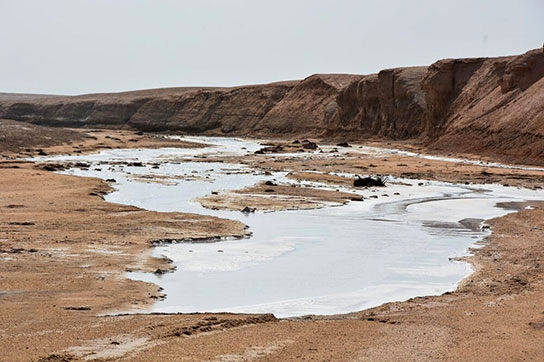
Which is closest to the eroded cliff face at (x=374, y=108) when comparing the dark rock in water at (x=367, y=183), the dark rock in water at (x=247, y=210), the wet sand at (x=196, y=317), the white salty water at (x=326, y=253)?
the dark rock in water at (x=367, y=183)

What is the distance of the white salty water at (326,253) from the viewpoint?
11.7 metres

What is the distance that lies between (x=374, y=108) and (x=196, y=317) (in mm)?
67866

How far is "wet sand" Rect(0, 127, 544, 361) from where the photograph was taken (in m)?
8.17

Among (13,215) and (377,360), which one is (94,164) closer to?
(13,215)

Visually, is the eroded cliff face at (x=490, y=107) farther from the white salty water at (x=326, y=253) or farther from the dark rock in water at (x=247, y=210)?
the dark rock in water at (x=247, y=210)

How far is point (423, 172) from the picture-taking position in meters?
38.5

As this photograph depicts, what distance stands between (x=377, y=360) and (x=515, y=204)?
18934mm

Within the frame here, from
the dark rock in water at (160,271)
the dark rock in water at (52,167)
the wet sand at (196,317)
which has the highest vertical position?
the dark rock in water at (52,167)

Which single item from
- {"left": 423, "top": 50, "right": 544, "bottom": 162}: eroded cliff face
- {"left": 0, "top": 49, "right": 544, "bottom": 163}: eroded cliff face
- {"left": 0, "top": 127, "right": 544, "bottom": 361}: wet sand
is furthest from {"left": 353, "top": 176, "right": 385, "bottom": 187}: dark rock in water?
{"left": 0, "top": 49, "right": 544, "bottom": 163}: eroded cliff face

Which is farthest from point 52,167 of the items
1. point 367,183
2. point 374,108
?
point 374,108

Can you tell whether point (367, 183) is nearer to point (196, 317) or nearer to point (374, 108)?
point (196, 317)

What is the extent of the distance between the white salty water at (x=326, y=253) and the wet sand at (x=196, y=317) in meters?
0.66

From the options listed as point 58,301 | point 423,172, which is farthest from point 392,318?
point 423,172

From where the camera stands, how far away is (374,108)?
249ft
